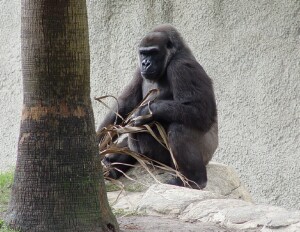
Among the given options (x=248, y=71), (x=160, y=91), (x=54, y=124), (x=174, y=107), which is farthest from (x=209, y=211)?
(x=248, y=71)

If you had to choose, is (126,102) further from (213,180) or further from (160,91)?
(213,180)

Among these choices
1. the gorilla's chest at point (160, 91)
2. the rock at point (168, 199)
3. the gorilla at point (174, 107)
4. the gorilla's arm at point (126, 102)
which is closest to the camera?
the rock at point (168, 199)

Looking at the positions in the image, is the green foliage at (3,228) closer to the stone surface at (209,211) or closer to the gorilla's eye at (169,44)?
the stone surface at (209,211)

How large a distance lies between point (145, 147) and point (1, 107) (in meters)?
3.49

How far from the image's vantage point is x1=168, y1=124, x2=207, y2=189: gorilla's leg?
5.78m

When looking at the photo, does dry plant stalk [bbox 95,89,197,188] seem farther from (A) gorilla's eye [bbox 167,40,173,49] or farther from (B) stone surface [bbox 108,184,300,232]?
(B) stone surface [bbox 108,184,300,232]

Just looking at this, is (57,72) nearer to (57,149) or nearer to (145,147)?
(57,149)

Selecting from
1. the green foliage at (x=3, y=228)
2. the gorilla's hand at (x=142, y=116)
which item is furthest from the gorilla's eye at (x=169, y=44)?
the green foliage at (x=3, y=228)

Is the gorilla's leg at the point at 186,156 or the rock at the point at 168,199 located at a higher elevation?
the rock at the point at 168,199

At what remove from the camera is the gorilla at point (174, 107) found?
19.1ft

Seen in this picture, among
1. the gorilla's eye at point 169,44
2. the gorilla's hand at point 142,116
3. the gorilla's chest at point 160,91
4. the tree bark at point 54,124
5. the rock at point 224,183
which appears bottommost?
the rock at point 224,183

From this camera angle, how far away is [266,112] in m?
7.25

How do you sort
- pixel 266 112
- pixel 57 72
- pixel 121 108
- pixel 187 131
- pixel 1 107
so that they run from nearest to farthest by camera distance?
pixel 57 72 → pixel 187 131 → pixel 121 108 → pixel 266 112 → pixel 1 107

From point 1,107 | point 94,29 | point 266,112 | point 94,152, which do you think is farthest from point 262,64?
point 94,152
